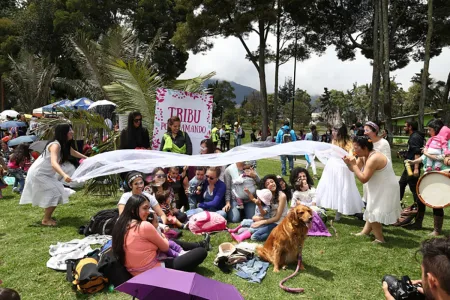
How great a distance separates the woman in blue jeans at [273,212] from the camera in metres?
5.61

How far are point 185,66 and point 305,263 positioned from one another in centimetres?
2972

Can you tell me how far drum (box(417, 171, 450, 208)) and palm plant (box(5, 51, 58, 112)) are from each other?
2982cm

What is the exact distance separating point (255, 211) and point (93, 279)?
3283 millimetres

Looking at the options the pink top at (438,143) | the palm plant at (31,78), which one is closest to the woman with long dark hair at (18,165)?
the pink top at (438,143)

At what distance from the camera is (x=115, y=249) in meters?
3.60

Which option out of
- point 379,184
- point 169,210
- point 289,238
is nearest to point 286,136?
point 169,210

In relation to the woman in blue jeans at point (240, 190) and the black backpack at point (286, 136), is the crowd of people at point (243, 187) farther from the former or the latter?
the black backpack at point (286, 136)

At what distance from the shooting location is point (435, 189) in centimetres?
540

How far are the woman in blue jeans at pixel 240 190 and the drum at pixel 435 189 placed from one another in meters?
2.83

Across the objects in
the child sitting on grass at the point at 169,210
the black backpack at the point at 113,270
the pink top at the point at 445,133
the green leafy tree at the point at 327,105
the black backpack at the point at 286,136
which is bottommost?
the black backpack at the point at 113,270

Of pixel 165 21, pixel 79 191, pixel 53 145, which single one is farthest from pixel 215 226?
pixel 165 21

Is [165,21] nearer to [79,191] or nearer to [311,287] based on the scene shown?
[79,191]

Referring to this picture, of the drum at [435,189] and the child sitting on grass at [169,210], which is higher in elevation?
the drum at [435,189]

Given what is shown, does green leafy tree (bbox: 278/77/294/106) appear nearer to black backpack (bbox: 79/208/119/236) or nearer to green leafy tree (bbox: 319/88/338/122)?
green leafy tree (bbox: 319/88/338/122)
